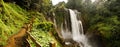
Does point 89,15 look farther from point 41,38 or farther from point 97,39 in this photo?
point 41,38

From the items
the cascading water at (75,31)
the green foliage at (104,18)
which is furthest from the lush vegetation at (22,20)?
the green foliage at (104,18)

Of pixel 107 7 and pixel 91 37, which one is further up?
pixel 107 7

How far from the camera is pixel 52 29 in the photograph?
21047 mm

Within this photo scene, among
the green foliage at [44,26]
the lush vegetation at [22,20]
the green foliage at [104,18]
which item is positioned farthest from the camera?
the green foliage at [104,18]

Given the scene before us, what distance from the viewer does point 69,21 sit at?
3466 centimetres

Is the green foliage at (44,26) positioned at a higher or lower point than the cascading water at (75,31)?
higher

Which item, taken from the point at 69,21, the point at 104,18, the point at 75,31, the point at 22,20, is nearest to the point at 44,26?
the point at 22,20

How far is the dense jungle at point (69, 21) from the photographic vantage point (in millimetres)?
19600

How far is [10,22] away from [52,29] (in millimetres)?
4839

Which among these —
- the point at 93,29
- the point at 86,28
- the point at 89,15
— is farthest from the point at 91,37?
the point at 89,15

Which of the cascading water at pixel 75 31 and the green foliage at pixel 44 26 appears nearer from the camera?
the green foliage at pixel 44 26

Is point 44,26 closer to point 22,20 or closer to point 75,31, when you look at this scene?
point 22,20

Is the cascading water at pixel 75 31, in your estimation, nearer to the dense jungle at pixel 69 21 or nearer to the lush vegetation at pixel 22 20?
the dense jungle at pixel 69 21

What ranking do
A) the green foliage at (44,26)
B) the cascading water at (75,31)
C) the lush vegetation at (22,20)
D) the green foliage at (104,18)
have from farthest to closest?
the cascading water at (75,31), the green foliage at (104,18), the green foliage at (44,26), the lush vegetation at (22,20)
